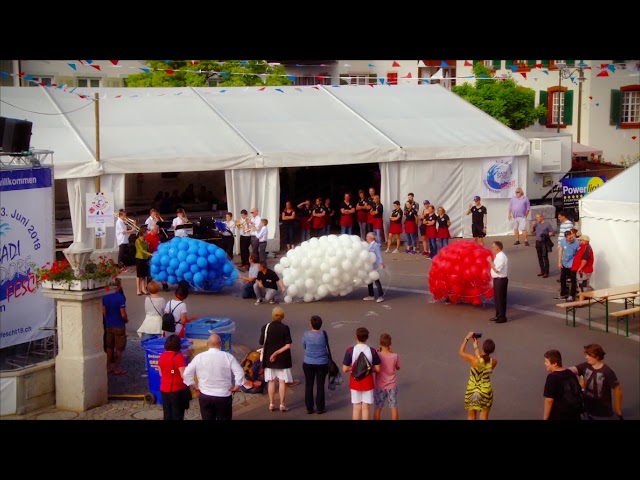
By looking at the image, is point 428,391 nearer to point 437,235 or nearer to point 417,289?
point 417,289

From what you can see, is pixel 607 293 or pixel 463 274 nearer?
pixel 607 293

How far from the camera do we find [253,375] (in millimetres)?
11867

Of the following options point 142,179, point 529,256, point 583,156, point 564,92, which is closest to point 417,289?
point 529,256

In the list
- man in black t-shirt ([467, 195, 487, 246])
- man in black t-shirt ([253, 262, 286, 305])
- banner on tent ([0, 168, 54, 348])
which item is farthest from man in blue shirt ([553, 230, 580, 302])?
banner on tent ([0, 168, 54, 348])

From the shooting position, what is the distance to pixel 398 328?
15188 mm

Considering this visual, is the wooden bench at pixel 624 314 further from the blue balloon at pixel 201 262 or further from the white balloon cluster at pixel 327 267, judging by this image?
the blue balloon at pixel 201 262

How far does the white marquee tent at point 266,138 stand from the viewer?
2083 cm

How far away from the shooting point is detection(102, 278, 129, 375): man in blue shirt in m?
12.3

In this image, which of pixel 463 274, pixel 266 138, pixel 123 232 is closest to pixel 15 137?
pixel 123 232

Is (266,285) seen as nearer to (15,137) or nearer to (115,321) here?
(115,321)

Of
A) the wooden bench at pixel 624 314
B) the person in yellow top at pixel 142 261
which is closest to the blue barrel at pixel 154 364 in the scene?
the person in yellow top at pixel 142 261

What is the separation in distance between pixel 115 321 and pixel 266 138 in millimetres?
10683

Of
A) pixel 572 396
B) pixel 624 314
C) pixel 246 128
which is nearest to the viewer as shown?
pixel 572 396

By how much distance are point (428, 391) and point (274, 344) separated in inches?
90.7
